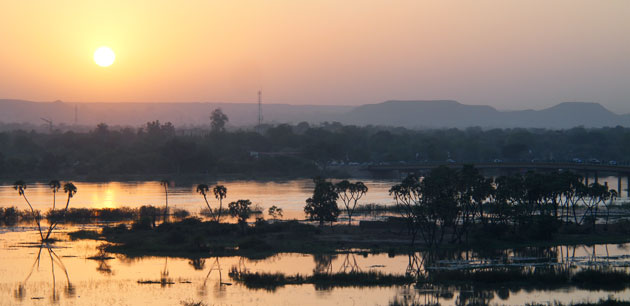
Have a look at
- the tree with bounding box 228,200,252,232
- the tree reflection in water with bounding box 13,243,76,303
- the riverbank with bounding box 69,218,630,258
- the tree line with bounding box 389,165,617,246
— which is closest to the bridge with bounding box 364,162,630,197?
the tree line with bounding box 389,165,617,246

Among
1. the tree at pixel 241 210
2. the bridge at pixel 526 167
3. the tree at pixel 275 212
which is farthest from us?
the bridge at pixel 526 167

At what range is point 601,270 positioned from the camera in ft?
196

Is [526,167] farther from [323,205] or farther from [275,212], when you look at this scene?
[323,205]

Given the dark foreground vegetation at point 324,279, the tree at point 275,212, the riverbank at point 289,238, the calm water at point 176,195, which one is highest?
the calm water at point 176,195

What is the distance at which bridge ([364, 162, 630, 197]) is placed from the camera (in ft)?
484

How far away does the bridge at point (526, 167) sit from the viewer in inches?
5807

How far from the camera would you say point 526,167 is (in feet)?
550

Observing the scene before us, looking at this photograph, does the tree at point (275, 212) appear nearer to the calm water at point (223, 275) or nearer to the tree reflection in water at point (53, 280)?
the calm water at point (223, 275)

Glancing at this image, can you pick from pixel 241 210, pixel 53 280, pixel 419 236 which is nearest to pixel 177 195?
pixel 241 210

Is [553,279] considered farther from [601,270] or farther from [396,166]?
[396,166]

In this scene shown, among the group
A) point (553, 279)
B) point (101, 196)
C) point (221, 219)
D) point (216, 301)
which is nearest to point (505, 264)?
point (553, 279)

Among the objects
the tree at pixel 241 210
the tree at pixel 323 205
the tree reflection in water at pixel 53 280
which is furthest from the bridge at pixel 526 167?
the tree reflection in water at pixel 53 280

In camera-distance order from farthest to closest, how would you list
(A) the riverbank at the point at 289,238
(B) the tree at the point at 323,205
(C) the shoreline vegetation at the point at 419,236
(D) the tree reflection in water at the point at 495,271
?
A: 1. (B) the tree at the point at 323,205
2. (A) the riverbank at the point at 289,238
3. (C) the shoreline vegetation at the point at 419,236
4. (D) the tree reflection in water at the point at 495,271

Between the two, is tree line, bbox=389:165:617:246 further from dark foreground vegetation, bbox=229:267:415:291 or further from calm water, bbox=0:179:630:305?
dark foreground vegetation, bbox=229:267:415:291
